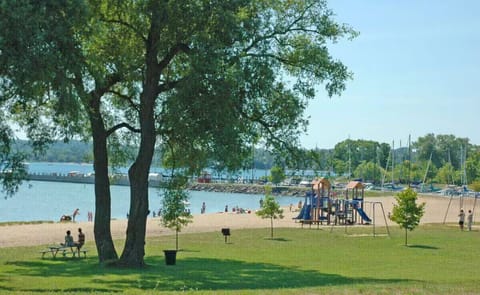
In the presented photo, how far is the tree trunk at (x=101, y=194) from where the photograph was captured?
2652 centimetres

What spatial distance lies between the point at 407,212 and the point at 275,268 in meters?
15.5

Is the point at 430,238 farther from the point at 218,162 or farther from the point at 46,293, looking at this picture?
the point at 46,293

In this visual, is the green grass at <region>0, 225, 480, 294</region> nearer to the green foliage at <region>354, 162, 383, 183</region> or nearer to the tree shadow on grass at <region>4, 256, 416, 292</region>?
the tree shadow on grass at <region>4, 256, 416, 292</region>

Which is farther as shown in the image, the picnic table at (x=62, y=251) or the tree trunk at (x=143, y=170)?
the picnic table at (x=62, y=251)

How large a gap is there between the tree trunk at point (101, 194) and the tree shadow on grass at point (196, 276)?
98cm

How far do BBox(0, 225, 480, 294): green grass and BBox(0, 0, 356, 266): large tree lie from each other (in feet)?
9.31

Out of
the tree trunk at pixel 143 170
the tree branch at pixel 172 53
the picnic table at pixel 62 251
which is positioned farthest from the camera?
the picnic table at pixel 62 251

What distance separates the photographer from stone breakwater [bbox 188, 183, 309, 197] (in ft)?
508

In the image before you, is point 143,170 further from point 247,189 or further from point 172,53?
point 247,189

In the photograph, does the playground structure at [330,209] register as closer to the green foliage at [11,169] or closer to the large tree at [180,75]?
the large tree at [180,75]

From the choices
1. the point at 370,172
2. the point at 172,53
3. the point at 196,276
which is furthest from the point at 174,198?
the point at 370,172

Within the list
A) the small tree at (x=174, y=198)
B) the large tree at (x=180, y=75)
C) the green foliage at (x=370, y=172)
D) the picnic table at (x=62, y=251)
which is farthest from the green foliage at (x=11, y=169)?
the green foliage at (x=370, y=172)

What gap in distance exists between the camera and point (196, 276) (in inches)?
864

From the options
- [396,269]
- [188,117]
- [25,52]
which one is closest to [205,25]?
[188,117]
